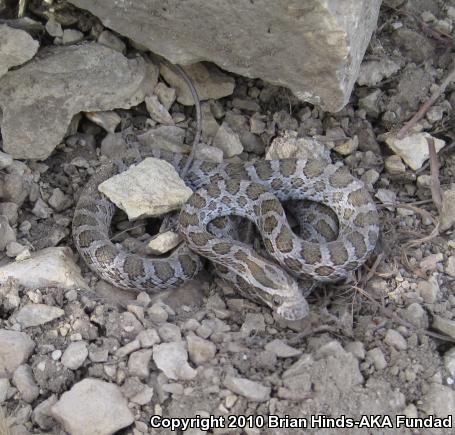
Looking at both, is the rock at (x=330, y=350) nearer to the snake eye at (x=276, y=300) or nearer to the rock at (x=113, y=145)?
the snake eye at (x=276, y=300)

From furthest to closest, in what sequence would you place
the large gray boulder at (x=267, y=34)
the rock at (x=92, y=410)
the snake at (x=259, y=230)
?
the snake at (x=259, y=230)
the large gray boulder at (x=267, y=34)
the rock at (x=92, y=410)

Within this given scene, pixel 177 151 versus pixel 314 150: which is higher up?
pixel 314 150

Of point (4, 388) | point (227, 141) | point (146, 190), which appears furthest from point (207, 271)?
point (4, 388)

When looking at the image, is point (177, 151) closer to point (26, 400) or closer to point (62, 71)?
point (62, 71)

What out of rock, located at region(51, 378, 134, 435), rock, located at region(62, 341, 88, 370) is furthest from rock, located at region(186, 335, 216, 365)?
rock, located at region(62, 341, 88, 370)

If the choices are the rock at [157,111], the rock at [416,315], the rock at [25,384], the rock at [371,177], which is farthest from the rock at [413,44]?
the rock at [25,384]

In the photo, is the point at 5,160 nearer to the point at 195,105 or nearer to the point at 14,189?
the point at 14,189

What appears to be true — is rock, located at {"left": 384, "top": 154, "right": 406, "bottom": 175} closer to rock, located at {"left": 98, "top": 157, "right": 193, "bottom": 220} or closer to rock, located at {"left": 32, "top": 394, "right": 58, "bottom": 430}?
rock, located at {"left": 98, "top": 157, "right": 193, "bottom": 220}

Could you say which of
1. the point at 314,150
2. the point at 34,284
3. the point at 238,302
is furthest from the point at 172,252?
the point at 314,150
